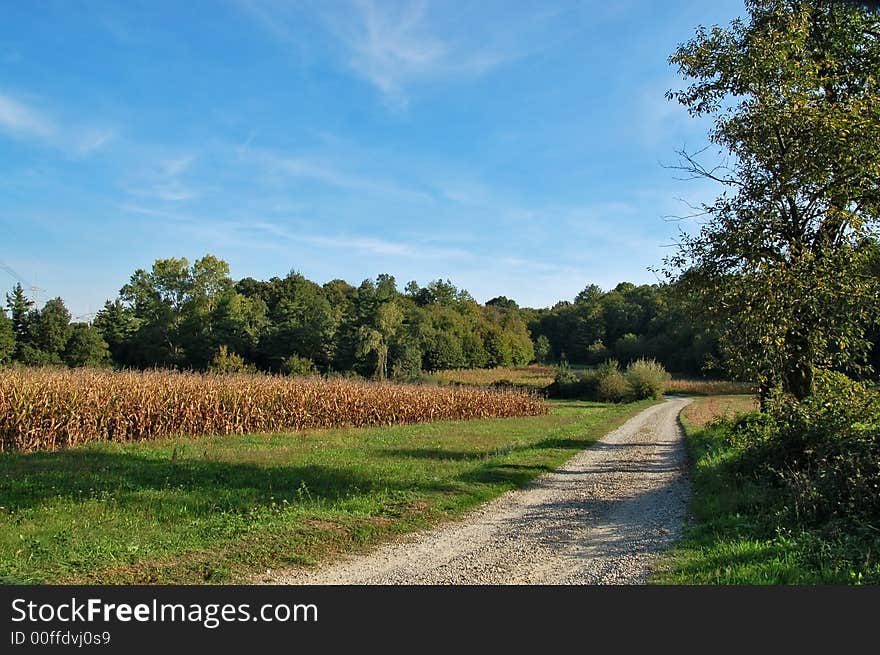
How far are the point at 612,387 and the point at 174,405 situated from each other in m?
38.7

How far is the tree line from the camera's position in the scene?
169ft

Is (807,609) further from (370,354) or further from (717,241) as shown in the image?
(370,354)

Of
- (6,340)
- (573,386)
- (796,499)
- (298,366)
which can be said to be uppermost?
(6,340)

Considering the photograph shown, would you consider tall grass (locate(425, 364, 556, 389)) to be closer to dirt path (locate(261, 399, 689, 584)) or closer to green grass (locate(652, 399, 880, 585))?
dirt path (locate(261, 399, 689, 584))

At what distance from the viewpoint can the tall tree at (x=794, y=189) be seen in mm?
8875

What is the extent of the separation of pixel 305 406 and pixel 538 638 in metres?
20.9

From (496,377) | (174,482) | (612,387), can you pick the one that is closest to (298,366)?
(496,377)

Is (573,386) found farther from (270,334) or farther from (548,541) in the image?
(548,541)

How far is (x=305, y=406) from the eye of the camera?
24141mm

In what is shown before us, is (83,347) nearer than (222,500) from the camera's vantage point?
No

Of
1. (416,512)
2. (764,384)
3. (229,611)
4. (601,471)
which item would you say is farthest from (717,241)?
(229,611)

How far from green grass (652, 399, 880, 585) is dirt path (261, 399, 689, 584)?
0.36 m

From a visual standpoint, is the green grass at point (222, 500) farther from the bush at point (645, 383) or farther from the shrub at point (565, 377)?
the shrub at point (565, 377)

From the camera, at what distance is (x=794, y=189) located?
961cm
